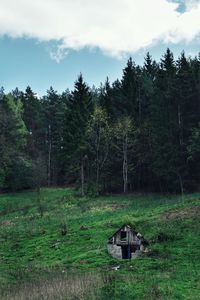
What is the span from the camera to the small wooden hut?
29641 mm

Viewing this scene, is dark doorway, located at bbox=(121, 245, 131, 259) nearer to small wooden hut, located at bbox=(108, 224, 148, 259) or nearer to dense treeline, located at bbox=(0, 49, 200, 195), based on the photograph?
small wooden hut, located at bbox=(108, 224, 148, 259)

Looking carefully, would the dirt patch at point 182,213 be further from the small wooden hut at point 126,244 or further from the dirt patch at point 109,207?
the dirt patch at point 109,207

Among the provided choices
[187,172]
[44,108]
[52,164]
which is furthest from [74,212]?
[44,108]

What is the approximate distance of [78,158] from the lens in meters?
64.1

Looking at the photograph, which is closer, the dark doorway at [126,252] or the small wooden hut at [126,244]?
the small wooden hut at [126,244]

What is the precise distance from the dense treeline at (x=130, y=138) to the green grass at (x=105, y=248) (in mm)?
7808

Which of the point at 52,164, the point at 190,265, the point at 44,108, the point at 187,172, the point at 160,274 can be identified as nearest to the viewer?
the point at 160,274

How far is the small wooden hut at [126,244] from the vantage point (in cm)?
2964

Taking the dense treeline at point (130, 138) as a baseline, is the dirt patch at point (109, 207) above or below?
below

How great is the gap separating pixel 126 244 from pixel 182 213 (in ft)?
29.3

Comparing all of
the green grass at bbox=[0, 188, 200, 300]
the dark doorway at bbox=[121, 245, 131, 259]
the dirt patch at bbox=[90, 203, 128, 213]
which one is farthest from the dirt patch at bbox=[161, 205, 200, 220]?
the dirt patch at bbox=[90, 203, 128, 213]

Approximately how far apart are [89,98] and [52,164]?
23333 mm

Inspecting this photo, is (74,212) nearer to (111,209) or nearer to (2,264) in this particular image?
(111,209)

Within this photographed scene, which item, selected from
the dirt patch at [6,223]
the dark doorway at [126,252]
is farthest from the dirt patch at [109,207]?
the dark doorway at [126,252]
